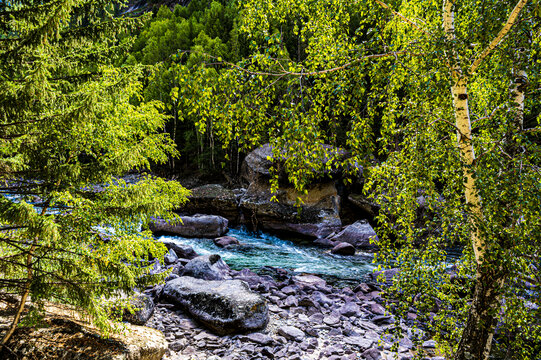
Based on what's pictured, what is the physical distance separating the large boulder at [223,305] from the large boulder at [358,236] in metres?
10.2

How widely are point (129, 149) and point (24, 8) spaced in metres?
2.52

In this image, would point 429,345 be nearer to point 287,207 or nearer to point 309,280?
point 309,280

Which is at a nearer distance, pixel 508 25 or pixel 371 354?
pixel 508 25

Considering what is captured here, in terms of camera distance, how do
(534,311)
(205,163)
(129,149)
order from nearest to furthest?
(534,311), (129,149), (205,163)

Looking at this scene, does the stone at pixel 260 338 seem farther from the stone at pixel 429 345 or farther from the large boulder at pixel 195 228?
the large boulder at pixel 195 228

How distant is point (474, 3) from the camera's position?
3.80 m

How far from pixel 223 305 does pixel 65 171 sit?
4154mm

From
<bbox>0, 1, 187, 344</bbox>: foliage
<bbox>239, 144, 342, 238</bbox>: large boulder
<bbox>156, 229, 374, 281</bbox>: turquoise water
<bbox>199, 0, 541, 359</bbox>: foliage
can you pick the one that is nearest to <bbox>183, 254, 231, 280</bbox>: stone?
<bbox>156, 229, 374, 281</bbox>: turquoise water

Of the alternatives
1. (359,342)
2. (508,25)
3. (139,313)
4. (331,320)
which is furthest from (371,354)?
(508,25)

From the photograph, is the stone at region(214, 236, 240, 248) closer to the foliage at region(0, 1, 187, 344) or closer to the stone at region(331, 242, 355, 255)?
the stone at region(331, 242, 355, 255)

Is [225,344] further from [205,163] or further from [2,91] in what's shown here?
[205,163]

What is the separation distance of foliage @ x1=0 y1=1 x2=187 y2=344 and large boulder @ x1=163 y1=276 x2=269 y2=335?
6.90 ft

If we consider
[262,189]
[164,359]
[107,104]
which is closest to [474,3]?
[107,104]

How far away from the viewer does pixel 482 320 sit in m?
3.58
